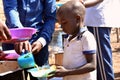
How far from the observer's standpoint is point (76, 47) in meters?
2.71

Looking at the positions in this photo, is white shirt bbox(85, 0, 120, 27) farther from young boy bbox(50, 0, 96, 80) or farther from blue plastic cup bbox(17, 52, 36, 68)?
blue plastic cup bbox(17, 52, 36, 68)

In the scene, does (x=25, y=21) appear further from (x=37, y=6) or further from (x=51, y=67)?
(x=51, y=67)

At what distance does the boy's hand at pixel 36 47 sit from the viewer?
2727 millimetres

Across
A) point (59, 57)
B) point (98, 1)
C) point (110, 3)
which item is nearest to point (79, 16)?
point (98, 1)

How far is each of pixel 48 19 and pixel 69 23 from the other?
396 mm

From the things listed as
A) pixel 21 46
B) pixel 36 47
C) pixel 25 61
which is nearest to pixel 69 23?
pixel 36 47

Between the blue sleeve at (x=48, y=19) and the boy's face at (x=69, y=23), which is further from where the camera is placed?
the blue sleeve at (x=48, y=19)

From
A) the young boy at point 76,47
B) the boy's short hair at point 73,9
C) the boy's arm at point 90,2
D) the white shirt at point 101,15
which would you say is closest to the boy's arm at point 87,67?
the young boy at point 76,47

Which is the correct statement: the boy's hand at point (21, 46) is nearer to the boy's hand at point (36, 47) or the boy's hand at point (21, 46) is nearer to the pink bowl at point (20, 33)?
the pink bowl at point (20, 33)

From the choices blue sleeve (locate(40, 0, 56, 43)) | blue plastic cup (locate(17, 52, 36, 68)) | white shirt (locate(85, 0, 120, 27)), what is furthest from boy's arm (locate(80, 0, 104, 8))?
blue plastic cup (locate(17, 52, 36, 68))

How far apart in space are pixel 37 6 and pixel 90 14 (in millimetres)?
1075

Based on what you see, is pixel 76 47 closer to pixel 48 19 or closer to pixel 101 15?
pixel 48 19

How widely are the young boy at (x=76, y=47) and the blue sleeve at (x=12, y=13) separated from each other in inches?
12.7

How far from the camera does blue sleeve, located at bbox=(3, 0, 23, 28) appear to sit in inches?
110
